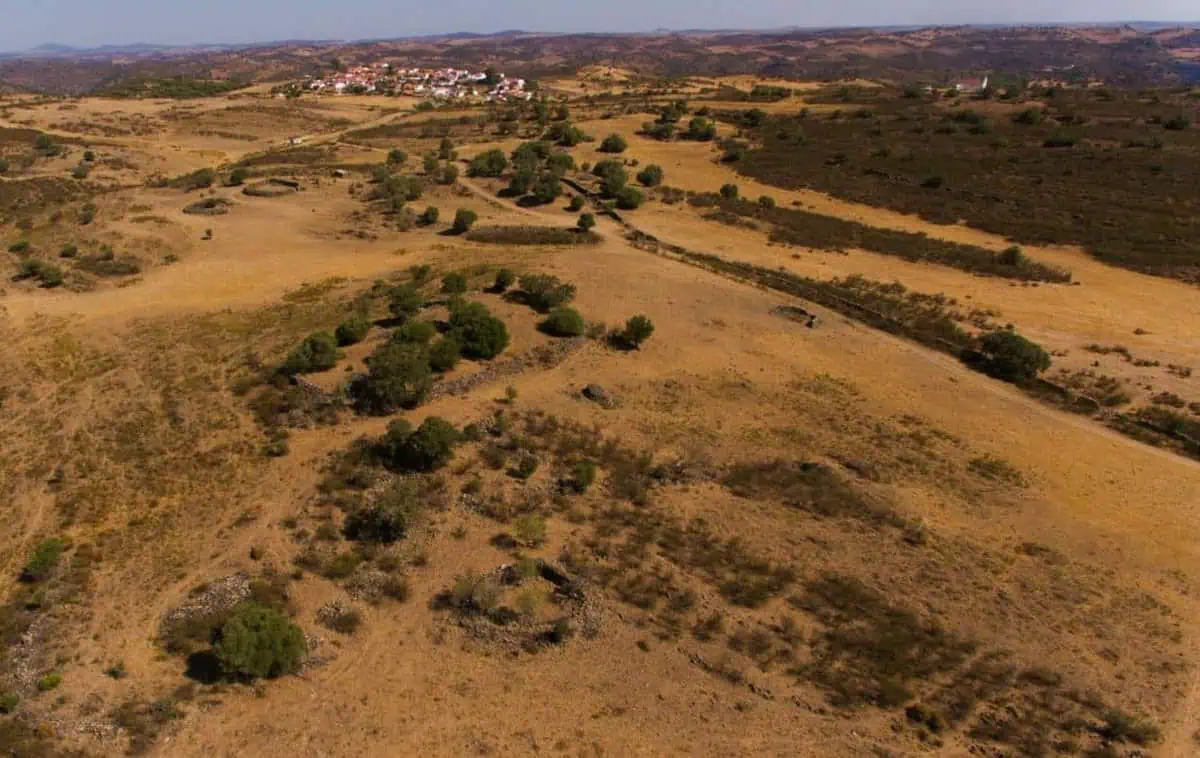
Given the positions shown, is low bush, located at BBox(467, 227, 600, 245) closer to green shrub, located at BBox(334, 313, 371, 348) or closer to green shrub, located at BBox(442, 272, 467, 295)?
green shrub, located at BBox(442, 272, 467, 295)

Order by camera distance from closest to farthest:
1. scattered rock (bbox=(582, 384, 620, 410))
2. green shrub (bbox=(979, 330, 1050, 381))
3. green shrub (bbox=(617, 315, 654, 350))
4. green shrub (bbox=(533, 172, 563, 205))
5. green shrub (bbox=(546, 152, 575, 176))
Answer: scattered rock (bbox=(582, 384, 620, 410)) < green shrub (bbox=(979, 330, 1050, 381)) < green shrub (bbox=(617, 315, 654, 350)) < green shrub (bbox=(533, 172, 563, 205)) < green shrub (bbox=(546, 152, 575, 176))

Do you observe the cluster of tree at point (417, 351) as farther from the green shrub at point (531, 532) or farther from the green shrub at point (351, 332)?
the green shrub at point (531, 532)

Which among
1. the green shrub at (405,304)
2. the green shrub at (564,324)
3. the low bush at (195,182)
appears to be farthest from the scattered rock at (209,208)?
the green shrub at (564,324)

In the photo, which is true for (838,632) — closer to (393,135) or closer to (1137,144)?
(1137,144)

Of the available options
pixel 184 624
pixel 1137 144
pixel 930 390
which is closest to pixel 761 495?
pixel 930 390

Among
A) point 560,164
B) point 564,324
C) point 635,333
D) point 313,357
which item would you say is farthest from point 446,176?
point 635,333

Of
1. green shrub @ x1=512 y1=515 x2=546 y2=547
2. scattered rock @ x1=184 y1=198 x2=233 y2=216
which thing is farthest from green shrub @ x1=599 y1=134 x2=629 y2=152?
green shrub @ x1=512 y1=515 x2=546 y2=547

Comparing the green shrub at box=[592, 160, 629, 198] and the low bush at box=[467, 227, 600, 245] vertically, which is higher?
the green shrub at box=[592, 160, 629, 198]
